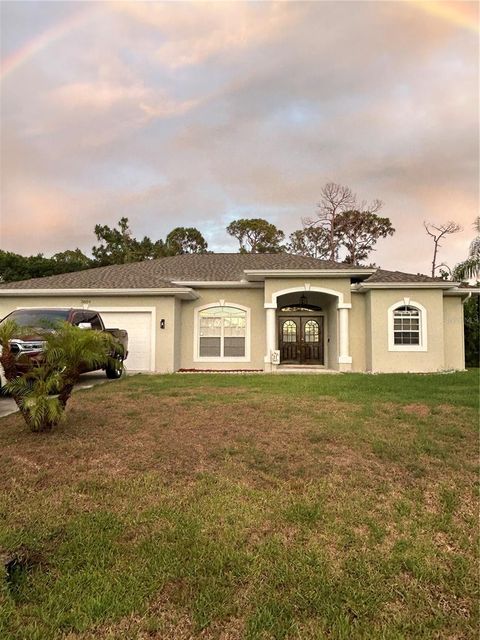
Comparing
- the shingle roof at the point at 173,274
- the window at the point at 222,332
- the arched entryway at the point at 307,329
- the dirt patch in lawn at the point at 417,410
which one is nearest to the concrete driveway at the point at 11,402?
the shingle roof at the point at 173,274

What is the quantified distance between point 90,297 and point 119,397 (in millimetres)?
7694

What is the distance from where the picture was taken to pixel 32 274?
32938 mm

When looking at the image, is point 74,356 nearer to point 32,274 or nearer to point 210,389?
point 210,389

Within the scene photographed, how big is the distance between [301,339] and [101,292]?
28.5 feet

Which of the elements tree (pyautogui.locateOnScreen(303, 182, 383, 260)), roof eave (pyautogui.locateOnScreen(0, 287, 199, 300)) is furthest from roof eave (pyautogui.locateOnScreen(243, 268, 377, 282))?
tree (pyautogui.locateOnScreen(303, 182, 383, 260))

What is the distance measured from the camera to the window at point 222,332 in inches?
609

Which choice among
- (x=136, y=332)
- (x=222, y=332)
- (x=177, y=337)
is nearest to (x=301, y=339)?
(x=222, y=332)

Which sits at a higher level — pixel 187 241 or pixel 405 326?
pixel 187 241

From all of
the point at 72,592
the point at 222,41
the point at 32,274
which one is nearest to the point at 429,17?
the point at 222,41

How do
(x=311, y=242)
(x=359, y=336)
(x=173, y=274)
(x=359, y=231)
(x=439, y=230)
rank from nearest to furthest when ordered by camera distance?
(x=359, y=336) < (x=173, y=274) < (x=439, y=230) < (x=359, y=231) < (x=311, y=242)

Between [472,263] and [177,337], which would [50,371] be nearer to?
[177,337]

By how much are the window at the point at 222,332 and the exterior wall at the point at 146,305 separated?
1.50 meters

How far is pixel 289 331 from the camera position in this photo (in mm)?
17672

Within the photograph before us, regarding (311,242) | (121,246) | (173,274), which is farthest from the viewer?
(121,246)
